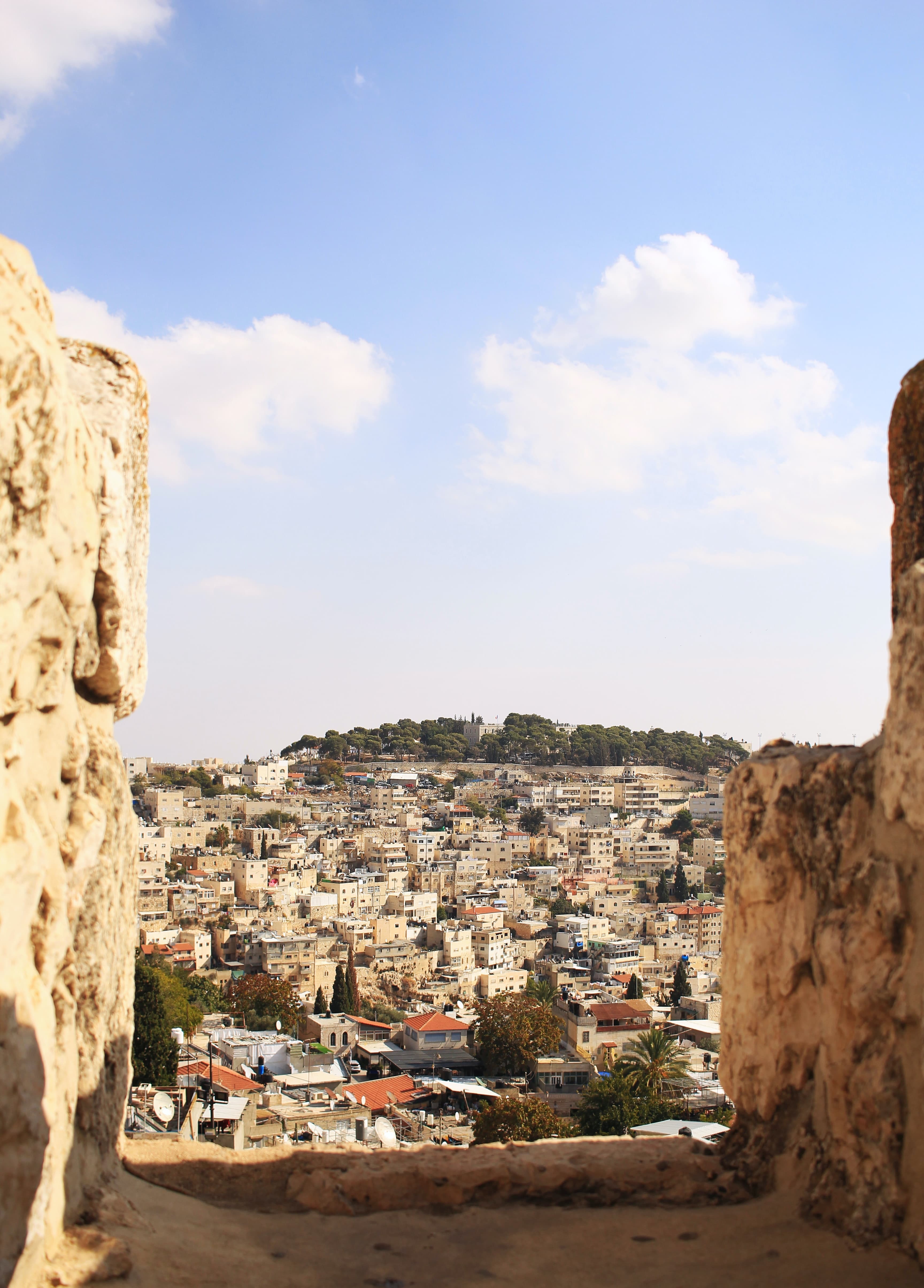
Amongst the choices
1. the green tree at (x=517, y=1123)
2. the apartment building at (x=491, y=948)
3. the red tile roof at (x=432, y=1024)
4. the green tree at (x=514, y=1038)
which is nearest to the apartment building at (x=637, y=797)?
the apartment building at (x=491, y=948)

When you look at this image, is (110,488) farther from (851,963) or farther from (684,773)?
(684,773)

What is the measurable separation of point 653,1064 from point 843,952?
2447 cm

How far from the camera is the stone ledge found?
294 inches

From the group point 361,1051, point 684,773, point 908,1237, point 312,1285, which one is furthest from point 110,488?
point 684,773

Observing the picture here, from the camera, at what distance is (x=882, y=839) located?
22.0 ft

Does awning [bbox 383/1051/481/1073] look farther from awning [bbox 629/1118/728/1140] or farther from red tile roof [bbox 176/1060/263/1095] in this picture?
awning [bbox 629/1118/728/1140]

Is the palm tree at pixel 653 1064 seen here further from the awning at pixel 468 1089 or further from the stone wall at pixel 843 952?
the stone wall at pixel 843 952

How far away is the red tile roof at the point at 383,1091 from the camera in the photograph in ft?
102

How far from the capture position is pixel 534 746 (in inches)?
5763

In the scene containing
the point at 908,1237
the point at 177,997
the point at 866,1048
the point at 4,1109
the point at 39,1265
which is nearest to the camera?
the point at 4,1109

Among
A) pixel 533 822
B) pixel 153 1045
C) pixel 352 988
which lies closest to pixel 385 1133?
pixel 153 1045

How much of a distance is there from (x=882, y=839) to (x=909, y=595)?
142 centimetres

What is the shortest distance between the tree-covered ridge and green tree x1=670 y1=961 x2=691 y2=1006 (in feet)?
276

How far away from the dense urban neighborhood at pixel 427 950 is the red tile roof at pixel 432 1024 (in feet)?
0.36
